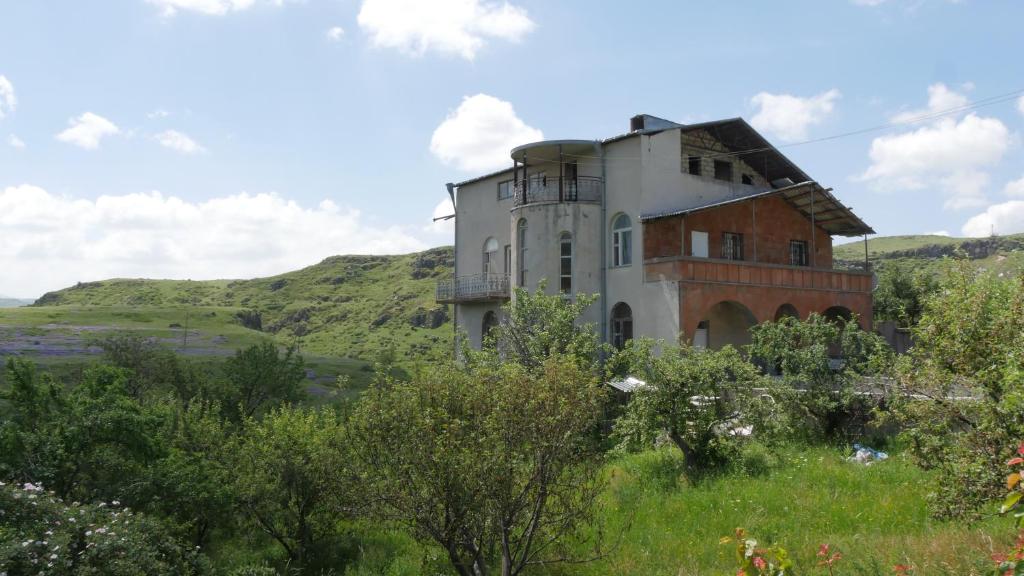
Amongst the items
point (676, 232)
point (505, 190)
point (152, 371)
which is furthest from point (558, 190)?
point (152, 371)

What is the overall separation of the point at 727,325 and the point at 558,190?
8.93 m

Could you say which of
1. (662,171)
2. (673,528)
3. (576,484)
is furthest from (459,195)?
(576,484)

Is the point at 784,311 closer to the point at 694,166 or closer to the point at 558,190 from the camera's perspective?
the point at 694,166

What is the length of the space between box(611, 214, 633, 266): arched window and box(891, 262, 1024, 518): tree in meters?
17.1

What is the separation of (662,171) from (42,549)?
23.5 meters

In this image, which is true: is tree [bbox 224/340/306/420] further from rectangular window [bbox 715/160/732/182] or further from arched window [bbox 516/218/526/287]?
rectangular window [bbox 715/160/732/182]

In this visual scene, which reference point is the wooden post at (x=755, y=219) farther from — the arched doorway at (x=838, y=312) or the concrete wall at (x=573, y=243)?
the concrete wall at (x=573, y=243)

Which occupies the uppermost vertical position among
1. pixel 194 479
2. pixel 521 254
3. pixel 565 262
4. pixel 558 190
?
pixel 558 190

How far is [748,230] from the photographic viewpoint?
31.2 metres

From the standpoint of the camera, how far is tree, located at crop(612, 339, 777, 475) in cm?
1845

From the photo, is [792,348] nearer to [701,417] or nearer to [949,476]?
[701,417]

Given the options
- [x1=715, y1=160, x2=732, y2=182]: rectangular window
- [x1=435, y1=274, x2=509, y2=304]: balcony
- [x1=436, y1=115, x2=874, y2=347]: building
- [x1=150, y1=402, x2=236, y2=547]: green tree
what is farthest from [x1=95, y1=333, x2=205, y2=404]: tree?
[x1=715, y1=160, x2=732, y2=182]: rectangular window

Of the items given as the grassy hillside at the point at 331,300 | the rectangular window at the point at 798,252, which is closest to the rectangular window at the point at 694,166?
the rectangular window at the point at 798,252

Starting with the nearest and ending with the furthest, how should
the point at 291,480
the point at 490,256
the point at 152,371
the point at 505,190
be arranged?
1. the point at 291,480
2. the point at 152,371
3. the point at 505,190
4. the point at 490,256
